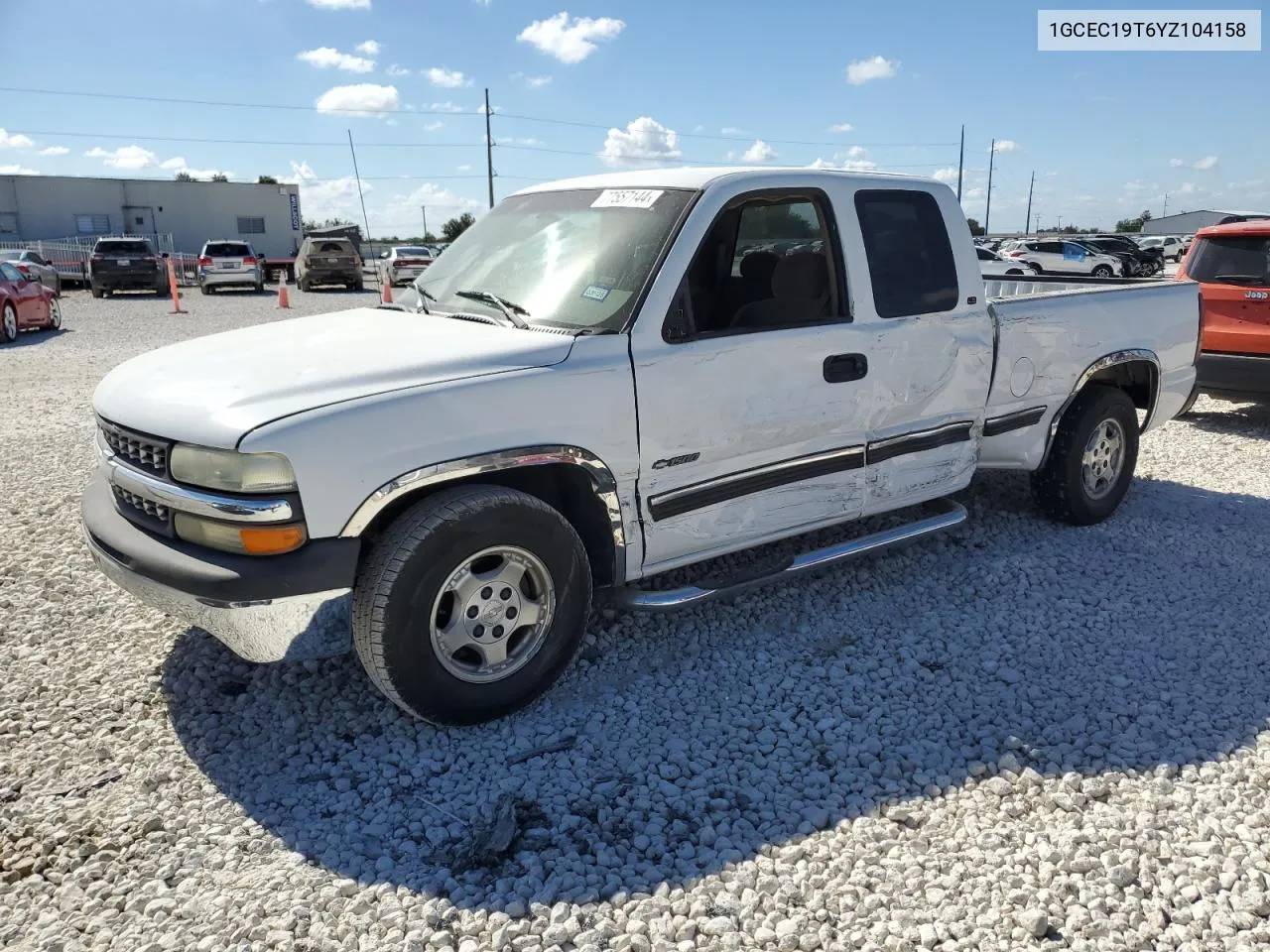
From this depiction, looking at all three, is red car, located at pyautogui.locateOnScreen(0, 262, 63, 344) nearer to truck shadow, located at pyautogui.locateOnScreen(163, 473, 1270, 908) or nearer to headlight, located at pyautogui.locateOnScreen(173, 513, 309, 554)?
truck shadow, located at pyautogui.locateOnScreen(163, 473, 1270, 908)

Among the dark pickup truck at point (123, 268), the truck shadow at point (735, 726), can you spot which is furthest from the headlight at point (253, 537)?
the dark pickup truck at point (123, 268)

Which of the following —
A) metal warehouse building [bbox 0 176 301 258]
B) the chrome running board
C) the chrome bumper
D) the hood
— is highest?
metal warehouse building [bbox 0 176 301 258]

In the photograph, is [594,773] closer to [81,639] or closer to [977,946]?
[977,946]

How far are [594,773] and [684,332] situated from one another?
5.30 feet

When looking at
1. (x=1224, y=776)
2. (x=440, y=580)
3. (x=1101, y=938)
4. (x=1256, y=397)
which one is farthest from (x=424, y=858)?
(x=1256, y=397)

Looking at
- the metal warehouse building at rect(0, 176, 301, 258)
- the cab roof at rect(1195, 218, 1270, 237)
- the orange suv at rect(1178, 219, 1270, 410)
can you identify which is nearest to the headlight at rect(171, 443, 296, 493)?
the orange suv at rect(1178, 219, 1270, 410)

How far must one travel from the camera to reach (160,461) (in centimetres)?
311

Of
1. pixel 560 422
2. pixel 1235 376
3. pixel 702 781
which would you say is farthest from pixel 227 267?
pixel 702 781

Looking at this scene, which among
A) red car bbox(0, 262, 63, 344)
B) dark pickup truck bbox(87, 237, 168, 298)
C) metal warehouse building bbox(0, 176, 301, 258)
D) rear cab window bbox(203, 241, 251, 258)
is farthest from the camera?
metal warehouse building bbox(0, 176, 301, 258)

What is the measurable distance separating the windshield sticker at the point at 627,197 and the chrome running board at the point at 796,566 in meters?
1.54

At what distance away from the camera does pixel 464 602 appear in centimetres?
323

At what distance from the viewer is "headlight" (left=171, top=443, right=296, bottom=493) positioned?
9.31 feet

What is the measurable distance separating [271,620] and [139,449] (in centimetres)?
82

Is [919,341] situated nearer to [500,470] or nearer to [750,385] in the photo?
[750,385]
